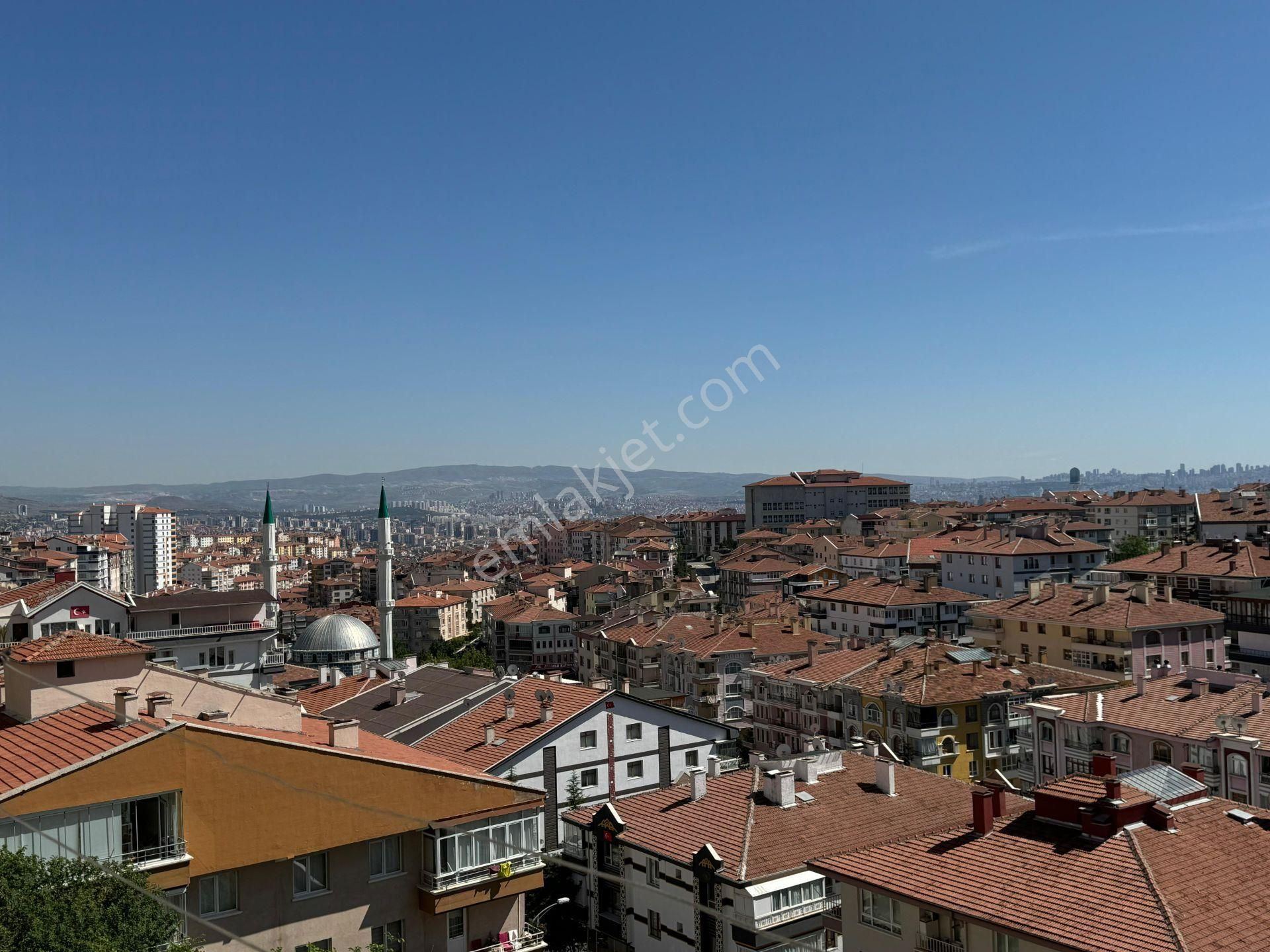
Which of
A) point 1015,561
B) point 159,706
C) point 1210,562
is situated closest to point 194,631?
point 159,706

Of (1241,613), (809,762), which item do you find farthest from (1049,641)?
(809,762)

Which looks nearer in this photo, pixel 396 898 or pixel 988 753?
pixel 396 898

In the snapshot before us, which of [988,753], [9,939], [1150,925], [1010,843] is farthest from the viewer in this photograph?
[988,753]

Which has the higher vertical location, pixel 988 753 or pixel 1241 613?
pixel 1241 613

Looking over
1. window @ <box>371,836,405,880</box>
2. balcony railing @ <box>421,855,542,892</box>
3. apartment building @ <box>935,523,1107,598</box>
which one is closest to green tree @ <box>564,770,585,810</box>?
balcony railing @ <box>421,855,542,892</box>

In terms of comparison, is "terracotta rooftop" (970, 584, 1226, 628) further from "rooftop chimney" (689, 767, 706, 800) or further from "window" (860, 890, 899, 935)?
"window" (860, 890, 899, 935)

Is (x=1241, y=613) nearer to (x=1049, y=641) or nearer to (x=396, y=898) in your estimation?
(x=1049, y=641)

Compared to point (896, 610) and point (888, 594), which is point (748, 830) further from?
point (888, 594)
